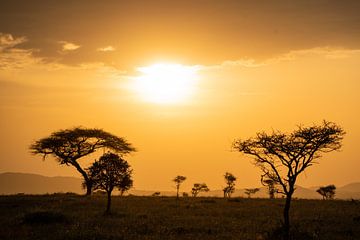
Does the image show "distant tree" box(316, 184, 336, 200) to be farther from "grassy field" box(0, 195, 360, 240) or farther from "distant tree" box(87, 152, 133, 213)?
"distant tree" box(87, 152, 133, 213)

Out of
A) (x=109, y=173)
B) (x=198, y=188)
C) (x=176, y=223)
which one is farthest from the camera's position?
(x=198, y=188)

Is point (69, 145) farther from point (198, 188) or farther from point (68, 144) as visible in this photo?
point (198, 188)

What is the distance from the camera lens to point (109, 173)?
39.3 meters

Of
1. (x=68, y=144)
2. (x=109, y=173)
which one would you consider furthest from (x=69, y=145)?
(x=109, y=173)

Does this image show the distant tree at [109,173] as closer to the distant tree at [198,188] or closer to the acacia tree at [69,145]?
the acacia tree at [69,145]

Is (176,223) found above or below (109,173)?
below

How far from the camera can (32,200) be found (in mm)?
45875

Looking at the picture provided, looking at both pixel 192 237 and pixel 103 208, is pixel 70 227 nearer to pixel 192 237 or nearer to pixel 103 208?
pixel 192 237

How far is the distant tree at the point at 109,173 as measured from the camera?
39.1 metres

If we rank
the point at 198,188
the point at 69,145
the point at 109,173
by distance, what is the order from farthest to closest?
the point at 198,188 → the point at 69,145 → the point at 109,173

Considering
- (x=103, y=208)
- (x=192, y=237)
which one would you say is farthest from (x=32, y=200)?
(x=192, y=237)

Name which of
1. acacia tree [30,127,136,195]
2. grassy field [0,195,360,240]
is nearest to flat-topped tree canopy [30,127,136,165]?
acacia tree [30,127,136,195]

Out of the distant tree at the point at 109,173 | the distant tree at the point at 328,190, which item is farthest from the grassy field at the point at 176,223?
the distant tree at the point at 328,190

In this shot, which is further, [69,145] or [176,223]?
[69,145]
